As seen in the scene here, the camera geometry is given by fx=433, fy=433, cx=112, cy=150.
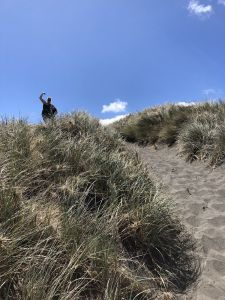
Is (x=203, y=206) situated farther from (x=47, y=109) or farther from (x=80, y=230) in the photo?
(x=47, y=109)

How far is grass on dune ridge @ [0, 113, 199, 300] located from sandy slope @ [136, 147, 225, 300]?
0.20 meters

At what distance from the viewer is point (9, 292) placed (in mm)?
3570

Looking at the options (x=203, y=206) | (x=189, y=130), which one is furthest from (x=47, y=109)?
(x=203, y=206)

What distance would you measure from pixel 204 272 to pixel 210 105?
37.0 ft

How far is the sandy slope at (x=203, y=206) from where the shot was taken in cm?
479

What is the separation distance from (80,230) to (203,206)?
3.31 meters

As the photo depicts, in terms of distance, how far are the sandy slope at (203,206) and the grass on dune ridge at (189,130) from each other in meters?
0.42

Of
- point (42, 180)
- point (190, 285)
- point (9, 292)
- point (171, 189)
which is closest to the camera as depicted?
point (9, 292)

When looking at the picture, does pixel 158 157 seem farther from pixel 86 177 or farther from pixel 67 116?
pixel 86 177

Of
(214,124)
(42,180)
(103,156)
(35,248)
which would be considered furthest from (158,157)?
(35,248)

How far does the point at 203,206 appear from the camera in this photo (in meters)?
7.29

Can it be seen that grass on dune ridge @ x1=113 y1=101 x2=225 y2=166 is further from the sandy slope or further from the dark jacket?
the dark jacket

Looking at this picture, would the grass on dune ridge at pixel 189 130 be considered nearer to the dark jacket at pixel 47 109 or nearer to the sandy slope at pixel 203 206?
the sandy slope at pixel 203 206

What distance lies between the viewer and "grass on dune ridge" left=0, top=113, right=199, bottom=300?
151 inches
